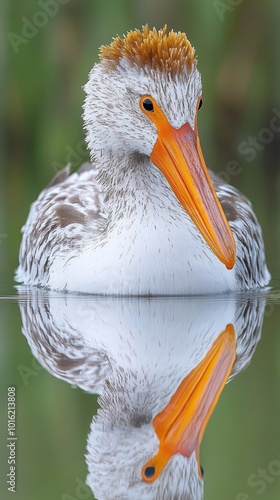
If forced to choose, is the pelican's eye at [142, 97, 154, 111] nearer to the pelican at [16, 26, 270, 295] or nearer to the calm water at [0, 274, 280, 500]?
the pelican at [16, 26, 270, 295]

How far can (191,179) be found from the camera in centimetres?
699

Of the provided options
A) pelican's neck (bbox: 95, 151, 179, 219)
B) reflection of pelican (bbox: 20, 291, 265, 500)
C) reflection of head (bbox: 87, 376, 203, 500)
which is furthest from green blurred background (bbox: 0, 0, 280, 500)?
reflection of head (bbox: 87, 376, 203, 500)

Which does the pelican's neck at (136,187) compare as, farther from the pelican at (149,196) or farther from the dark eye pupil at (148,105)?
the dark eye pupil at (148,105)

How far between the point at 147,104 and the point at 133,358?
6.09 ft

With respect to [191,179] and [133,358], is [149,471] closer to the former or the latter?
[133,358]

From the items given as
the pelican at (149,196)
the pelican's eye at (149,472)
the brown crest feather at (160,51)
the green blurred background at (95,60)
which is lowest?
the pelican's eye at (149,472)

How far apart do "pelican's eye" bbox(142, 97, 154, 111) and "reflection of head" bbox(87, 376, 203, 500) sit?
8.18ft

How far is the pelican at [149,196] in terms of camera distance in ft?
22.8

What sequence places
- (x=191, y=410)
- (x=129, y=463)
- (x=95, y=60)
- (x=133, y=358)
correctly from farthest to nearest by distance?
1. (x=95, y=60)
2. (x=133, y=358)
3. (x=191, y=410)
4. (x=129, y=463)

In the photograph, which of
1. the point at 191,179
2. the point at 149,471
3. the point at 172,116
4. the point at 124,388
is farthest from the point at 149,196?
the point at 149,471

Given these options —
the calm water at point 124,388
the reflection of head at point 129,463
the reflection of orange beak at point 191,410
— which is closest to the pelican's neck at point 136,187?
the calm water at point 124,388

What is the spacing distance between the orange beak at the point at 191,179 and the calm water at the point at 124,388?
390mm

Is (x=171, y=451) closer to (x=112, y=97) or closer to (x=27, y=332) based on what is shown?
(x=27, y=332)

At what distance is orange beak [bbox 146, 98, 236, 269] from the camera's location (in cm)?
684
